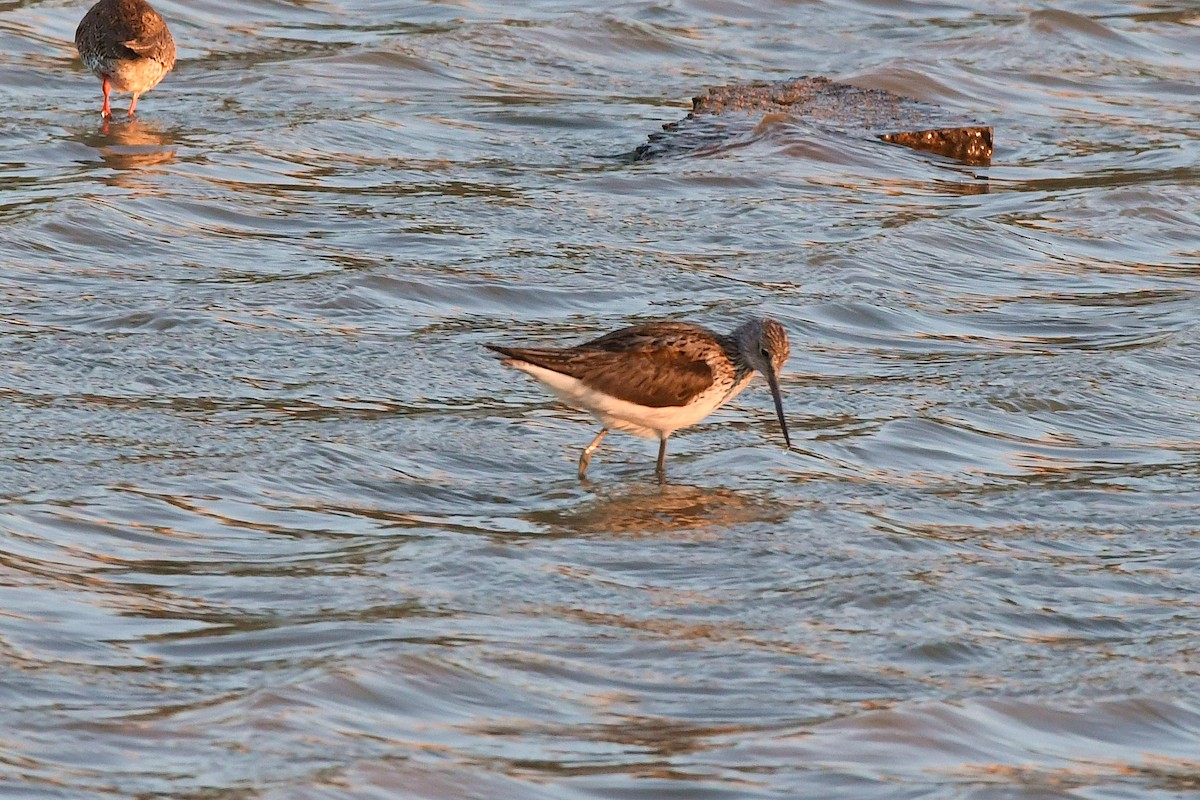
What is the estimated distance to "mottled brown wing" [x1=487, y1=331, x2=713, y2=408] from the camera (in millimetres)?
8117

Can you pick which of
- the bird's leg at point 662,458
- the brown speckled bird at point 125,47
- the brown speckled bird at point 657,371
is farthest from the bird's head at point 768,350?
the brown speckled bird at point 125,47

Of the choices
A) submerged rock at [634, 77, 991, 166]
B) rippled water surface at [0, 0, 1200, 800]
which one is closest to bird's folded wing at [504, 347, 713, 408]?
rippled water surface at [0, 0, 1200, 800]

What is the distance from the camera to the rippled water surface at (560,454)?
18.6 feet

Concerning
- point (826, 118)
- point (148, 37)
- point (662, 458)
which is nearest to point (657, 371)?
point (662, 458)

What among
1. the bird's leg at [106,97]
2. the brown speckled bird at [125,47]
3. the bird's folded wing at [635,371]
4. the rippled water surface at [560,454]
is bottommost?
the rippled water surface at [560,454]

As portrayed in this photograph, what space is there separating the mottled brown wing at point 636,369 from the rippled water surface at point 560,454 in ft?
1.26

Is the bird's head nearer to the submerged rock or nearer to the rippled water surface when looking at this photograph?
the rippled water surface

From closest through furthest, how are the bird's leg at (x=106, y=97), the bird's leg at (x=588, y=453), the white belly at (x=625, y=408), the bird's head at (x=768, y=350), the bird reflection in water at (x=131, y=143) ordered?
the white belly at (x=625, y=408)
the bird's leg at (x=588, y=453)
the bird's head at (x=768, y=350)
the bird reflection in water at (x=131, y=143)
the bird's leg at (x=106, y=97)

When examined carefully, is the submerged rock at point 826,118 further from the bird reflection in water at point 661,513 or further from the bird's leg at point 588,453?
the bird reflection in water at point 661,513

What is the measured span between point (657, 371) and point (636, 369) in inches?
3.6

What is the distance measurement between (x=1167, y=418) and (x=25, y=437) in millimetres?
5078

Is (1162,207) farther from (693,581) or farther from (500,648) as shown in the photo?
(500,648)

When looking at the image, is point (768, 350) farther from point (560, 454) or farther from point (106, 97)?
point (106, 97)

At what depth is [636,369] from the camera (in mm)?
8211
